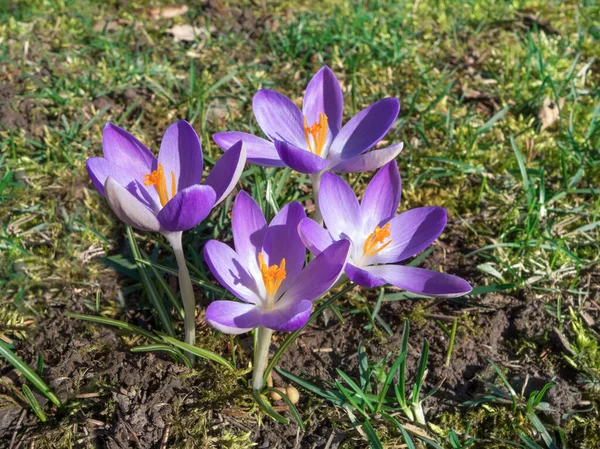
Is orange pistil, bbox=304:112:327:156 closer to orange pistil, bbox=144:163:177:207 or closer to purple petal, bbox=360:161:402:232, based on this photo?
purple petal, bbox=360:161:402:232

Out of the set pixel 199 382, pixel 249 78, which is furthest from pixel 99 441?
pixel 249 78

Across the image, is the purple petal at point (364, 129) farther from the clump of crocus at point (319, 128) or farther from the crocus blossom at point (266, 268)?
the crocus blossom at point (266, 268)

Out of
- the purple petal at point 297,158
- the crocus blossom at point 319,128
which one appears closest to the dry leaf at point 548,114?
the crocus blossom at point 319,128

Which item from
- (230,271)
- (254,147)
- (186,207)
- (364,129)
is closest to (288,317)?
(230,271)

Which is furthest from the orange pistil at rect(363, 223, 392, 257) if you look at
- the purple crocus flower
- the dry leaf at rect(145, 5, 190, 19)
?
the dry leaf at rect(145, 5, 190, 19)

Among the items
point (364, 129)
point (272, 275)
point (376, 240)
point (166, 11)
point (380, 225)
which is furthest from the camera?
point (166, 11)

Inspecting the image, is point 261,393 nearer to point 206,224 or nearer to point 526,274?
point 206,224

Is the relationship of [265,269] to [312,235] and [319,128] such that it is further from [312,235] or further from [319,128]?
[319,128]
